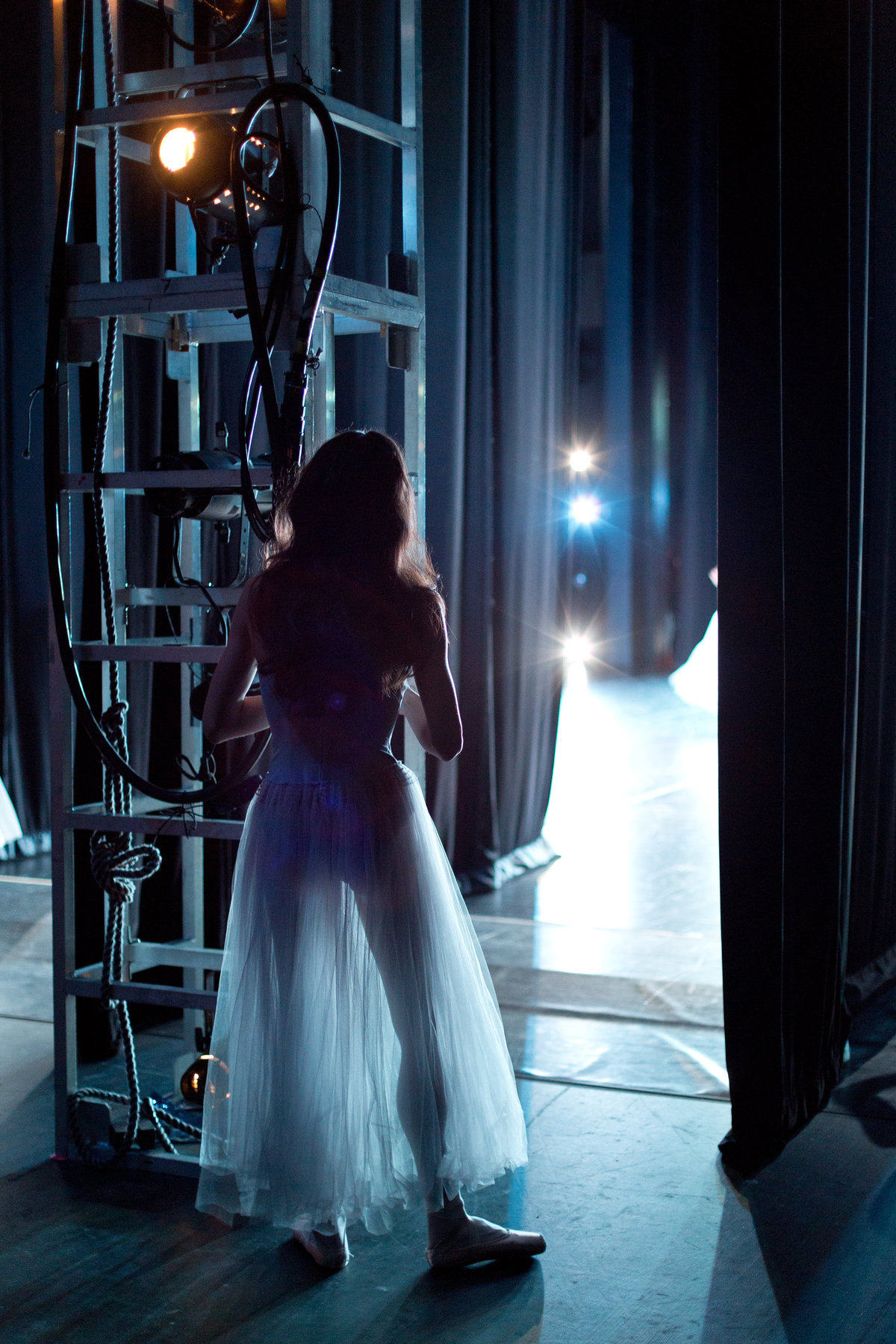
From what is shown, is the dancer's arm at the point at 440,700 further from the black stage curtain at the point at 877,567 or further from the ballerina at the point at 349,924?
the black stage curtain at the point at 877,567

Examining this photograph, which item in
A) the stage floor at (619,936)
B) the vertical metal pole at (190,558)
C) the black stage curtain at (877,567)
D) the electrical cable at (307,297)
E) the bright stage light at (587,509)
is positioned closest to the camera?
the electrical cable at (307,297)

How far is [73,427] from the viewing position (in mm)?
3428

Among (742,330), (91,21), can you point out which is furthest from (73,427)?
(742,330)

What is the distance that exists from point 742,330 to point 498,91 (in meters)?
3.04

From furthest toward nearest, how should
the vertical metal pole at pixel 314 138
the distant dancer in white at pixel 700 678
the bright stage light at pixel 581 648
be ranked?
the bright stage light at pixel 581 648 → the distant dancer in white at pixel 700 678 → the vertical metal pole at pixel 314 138

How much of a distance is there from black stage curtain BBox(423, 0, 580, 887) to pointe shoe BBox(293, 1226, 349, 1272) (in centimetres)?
289

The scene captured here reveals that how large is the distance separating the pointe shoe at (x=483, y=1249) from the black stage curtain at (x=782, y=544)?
619mm

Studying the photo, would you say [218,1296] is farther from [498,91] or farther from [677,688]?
[677,688]

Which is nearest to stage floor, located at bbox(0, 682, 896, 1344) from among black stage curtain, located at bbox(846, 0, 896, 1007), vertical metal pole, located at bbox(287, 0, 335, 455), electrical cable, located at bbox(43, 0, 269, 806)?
black stage curtain, located at bbox(846, 0, 896, 1007)

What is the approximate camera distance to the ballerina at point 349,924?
6.81 feet

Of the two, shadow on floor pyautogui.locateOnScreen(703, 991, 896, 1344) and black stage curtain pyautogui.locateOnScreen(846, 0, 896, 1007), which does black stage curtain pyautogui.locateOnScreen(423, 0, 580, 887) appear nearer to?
black stage curtain pyautogui.locateOnScreen(846, 0, 896, 1007)

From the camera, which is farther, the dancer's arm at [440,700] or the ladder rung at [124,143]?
the ladder rung at [124,143]

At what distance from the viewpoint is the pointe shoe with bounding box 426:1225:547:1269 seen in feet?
7.27

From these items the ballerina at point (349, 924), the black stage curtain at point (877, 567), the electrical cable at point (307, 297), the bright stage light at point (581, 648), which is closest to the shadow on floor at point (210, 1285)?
the ballerina at point (349, 924)
